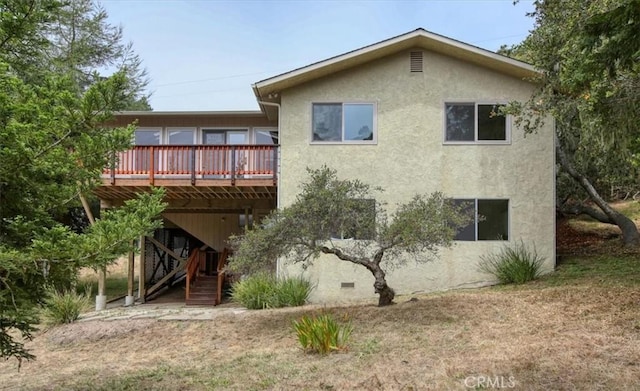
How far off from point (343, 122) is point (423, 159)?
7.36ft

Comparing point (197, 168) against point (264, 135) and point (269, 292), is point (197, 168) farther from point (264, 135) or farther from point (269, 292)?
point (264, 135)

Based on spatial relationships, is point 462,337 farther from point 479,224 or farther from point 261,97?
point 261,97

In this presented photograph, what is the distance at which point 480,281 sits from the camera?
12.4 m

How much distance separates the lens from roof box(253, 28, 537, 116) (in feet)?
39.6

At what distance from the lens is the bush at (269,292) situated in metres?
11.6

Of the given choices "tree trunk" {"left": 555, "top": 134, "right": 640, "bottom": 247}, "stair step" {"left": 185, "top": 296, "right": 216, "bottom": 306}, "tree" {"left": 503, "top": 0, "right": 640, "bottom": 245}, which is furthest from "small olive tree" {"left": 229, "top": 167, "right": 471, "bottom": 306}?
"tree trunk" {"left": 555, "top": 134, "right": 640, "bottom": 247}

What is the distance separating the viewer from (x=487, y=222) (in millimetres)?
12562

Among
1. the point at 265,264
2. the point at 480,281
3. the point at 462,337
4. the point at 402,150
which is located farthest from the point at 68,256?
the point at 480,281

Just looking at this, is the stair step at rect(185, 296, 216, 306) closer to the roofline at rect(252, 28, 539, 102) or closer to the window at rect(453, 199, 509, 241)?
the roofline at rect(252, 28, 539, 102)

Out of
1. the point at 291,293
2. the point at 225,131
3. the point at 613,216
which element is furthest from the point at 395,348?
the point at 613,216

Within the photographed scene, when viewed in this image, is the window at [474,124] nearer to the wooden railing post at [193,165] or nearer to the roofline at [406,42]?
the roofline at [406,42]

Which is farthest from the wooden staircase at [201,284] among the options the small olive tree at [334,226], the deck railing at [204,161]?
the small olive tree at [334,226]

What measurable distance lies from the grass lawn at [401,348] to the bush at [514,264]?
43cm

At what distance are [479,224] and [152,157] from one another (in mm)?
8523
